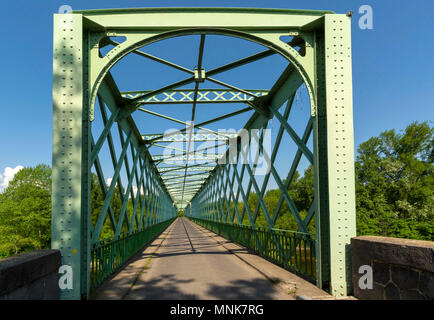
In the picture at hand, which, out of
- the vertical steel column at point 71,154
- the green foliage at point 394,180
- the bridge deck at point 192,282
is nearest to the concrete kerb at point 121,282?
the bridge deck at point 192,282

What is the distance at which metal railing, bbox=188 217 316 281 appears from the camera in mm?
6504

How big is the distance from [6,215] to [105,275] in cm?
3446

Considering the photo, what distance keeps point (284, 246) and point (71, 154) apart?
→ 603cm

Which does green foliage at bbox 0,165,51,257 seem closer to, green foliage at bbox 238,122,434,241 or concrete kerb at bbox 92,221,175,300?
green foliage at bbox 238,122,434,241

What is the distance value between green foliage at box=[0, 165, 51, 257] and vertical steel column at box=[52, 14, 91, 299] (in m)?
33.2

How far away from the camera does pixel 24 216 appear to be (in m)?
33.2

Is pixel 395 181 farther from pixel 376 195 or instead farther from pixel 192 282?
pixel 192 282

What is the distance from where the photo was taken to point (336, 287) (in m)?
5.16

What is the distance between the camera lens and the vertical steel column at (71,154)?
192 inches

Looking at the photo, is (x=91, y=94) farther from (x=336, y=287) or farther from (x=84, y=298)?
(x=336, y=287)

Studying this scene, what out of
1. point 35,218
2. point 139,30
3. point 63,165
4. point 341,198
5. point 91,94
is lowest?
point 35,218
